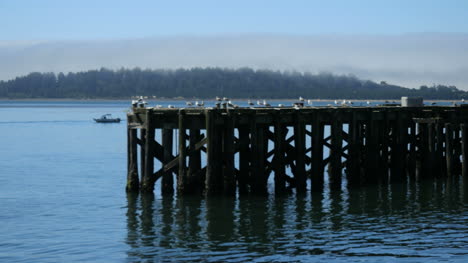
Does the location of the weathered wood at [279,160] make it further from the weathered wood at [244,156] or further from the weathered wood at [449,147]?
the weathered wood at [449,147]

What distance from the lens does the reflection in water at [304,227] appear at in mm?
27453

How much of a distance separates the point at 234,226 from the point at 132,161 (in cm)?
840

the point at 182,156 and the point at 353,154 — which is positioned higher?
the point at 182,156

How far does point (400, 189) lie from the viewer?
42.7 meters

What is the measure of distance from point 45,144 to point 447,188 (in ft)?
192

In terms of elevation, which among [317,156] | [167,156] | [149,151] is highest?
[149,151]

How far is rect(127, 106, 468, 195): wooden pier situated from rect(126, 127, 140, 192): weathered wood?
5cm

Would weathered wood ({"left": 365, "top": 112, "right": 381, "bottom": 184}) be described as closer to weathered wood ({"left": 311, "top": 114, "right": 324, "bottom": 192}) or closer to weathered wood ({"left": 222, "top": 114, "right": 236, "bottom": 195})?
weathered wood ({"left": 311, "top": 114, "right": 324, "bottom": 192})

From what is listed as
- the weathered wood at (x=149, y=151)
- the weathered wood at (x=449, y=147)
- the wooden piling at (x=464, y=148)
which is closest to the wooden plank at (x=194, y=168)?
the weathered wood at (x=149, y=151)

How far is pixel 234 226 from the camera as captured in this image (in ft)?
106

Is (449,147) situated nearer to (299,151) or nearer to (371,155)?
(371,155)

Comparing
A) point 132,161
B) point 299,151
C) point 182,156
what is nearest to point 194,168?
point 182,156

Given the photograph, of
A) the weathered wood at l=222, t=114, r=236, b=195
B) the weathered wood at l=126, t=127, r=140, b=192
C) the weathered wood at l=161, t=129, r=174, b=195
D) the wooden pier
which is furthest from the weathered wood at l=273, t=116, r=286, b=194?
the weathered wood at l=126, t=127, r=140, b=192

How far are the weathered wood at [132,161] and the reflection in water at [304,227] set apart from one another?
1.86 feet
